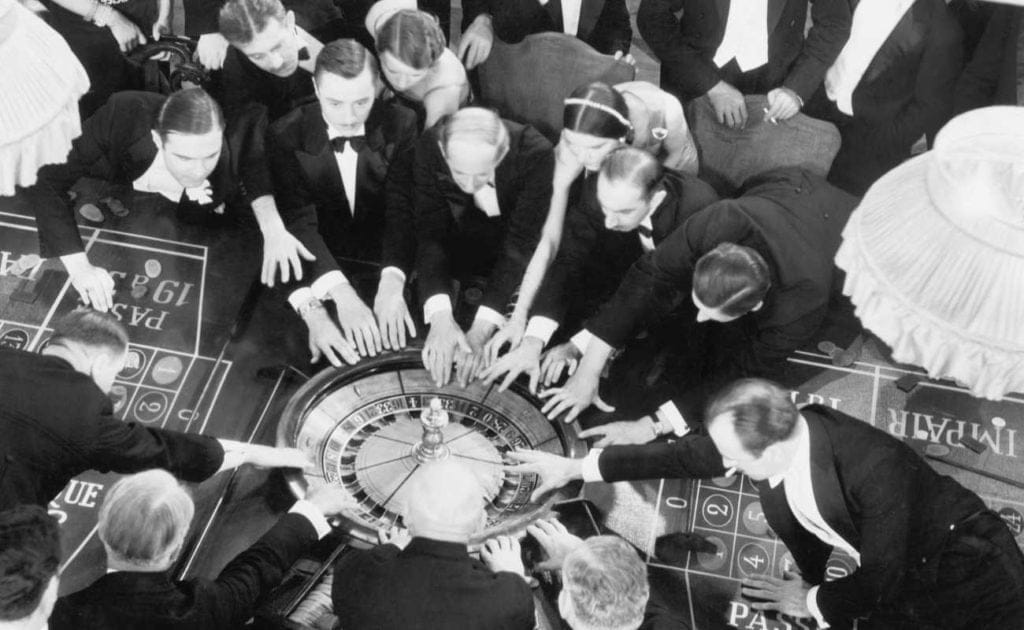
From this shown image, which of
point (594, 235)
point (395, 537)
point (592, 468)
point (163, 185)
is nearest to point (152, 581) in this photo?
point (395, 537)

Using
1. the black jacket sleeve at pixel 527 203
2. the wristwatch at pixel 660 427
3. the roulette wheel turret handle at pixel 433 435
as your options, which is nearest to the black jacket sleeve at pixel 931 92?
the black jacket sleeve at pixel 527 203

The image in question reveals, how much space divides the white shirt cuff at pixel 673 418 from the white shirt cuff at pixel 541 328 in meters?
0.51

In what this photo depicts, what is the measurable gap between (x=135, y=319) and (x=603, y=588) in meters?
2.07

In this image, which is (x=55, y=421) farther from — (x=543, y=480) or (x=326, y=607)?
(x=543, y=480)

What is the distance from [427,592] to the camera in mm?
3098

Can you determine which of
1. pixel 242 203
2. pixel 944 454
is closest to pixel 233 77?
pixel 242 203

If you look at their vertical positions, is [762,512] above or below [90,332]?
below

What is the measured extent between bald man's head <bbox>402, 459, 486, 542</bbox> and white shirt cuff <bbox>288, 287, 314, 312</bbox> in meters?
1.16

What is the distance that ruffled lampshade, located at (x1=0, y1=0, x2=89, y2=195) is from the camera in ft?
7.20

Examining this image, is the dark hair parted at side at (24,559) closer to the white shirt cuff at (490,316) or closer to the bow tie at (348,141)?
the white shirt cuff at (490,316)

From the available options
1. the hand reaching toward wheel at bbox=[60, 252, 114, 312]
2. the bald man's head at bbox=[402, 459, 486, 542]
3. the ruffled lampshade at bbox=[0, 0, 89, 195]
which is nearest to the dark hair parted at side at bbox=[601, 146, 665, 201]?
the bald man's head at bbox=[402, 459, 486, 542]

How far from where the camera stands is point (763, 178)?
14.4 ft

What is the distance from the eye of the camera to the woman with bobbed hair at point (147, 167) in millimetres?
4086

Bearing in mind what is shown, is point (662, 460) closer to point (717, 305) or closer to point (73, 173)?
point (717, 305)
